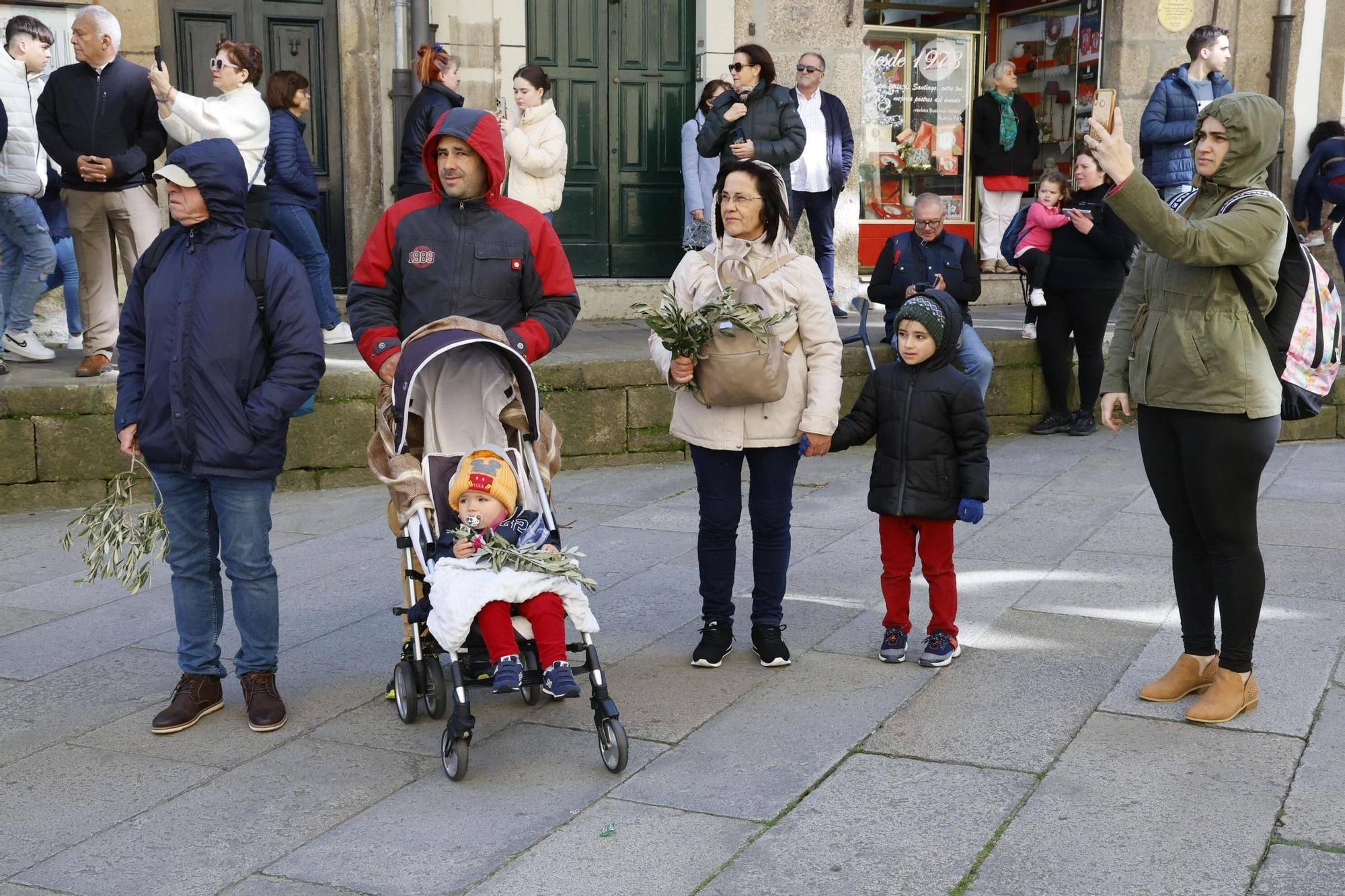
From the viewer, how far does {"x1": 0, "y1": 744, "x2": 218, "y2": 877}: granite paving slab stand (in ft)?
13.5

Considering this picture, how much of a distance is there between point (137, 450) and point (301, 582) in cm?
202

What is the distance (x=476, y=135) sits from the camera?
4.88 meters

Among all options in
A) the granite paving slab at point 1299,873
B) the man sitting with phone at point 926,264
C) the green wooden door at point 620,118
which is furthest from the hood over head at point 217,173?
the green wooden door at point 620,118

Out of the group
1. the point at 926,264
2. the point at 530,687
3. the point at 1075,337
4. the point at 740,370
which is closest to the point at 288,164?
the point at 926,264

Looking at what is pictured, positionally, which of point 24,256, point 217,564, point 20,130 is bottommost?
point 217,564

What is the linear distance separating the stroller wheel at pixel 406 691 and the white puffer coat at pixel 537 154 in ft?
18.5

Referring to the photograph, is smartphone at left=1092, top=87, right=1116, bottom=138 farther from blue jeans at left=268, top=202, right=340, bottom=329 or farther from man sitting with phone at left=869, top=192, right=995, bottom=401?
blue jeans at left=268, top=202, right=340, bottom=329

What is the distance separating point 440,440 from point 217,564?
90 cm

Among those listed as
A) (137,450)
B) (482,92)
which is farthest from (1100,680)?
(482,92)

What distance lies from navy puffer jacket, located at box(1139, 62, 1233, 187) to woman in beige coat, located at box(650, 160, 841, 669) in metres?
7.03

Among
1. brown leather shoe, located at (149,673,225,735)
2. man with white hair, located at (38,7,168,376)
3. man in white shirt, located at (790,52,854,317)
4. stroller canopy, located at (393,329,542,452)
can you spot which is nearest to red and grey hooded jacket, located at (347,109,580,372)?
stroller canopy, located at (393,329,542,452)

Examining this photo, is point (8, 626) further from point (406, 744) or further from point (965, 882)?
point (965, 882)

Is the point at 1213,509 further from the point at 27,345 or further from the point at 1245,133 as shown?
the point at 27,345

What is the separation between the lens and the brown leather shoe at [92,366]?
8.47 meters
